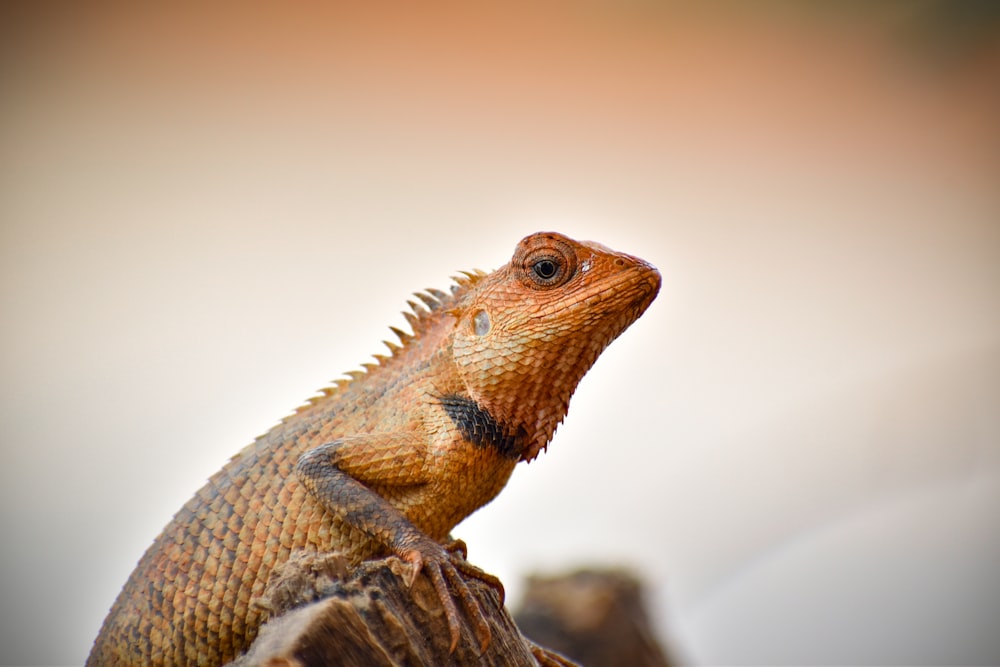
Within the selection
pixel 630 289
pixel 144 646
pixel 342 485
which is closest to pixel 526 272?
pixel 630 289

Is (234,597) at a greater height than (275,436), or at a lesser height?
lesser

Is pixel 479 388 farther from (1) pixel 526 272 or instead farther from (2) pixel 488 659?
(2) pixel 488 659

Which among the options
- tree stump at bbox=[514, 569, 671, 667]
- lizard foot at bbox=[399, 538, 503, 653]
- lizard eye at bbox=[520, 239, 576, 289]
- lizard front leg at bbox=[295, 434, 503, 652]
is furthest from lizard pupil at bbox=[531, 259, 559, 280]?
tree stump at bbox=[514, 569, 671, 667]

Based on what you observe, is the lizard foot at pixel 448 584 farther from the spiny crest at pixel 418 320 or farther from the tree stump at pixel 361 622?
the spiny crest at pixel 418 320

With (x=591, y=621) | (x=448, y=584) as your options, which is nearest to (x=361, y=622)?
(x=448, y=584)

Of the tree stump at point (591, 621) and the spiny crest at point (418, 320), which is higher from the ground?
the spiny crest at point (418, 320)

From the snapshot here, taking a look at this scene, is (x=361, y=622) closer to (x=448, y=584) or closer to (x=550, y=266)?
(x=448, y=584)

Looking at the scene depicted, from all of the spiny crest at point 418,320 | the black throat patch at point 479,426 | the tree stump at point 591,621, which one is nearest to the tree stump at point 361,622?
the black throat patch at point 479,426

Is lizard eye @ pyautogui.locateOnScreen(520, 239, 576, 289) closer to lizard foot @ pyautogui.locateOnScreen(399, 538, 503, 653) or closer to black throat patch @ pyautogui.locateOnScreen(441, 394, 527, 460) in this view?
black throat patch @ pyautogui.locateOnScreen(441, 394, 527, 460)
